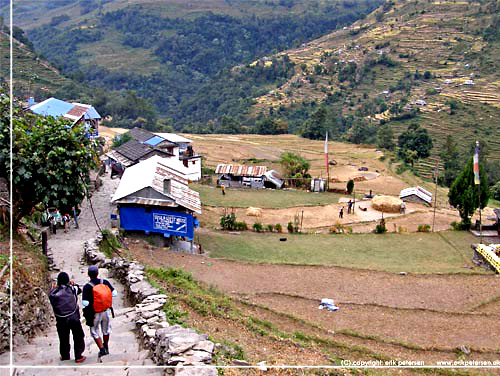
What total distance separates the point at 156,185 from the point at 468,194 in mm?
16570

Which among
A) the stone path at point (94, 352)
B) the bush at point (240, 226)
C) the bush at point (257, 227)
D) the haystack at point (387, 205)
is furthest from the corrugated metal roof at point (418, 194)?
the stone path at point (94, 352)

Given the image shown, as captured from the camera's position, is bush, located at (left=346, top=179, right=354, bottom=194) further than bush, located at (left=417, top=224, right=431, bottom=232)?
Yes

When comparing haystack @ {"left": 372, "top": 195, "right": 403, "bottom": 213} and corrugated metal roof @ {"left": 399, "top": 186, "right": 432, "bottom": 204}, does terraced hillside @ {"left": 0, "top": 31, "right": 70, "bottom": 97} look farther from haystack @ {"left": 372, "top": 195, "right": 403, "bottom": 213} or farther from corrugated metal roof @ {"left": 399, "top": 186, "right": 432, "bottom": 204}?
haystack @ {"left": 372, "top": 195, "right": 403, "bottom": 213}

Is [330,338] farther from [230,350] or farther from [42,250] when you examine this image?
[42,250]

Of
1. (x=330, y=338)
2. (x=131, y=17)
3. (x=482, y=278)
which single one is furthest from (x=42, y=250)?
(x=131, y=17)

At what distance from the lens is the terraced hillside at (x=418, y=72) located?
74750mm

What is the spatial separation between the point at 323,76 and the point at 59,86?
151ft

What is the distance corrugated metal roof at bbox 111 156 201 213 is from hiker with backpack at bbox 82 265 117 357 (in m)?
14.0

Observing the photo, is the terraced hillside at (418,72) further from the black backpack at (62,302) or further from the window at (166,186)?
the black backpack at (62,302)

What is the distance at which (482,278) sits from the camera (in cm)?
1991

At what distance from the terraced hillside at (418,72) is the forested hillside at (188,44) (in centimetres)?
997

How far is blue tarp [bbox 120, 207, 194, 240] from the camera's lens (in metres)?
22.5

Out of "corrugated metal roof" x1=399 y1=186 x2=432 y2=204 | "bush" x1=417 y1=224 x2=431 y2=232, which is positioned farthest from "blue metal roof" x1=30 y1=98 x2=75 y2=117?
"corrugated metal roof" x1=399 y1=186 x2=432 y2=204

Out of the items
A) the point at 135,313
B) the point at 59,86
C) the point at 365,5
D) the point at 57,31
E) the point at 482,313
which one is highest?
the point at 365,5
